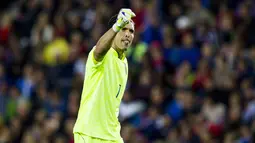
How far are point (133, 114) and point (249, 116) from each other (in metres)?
2.70

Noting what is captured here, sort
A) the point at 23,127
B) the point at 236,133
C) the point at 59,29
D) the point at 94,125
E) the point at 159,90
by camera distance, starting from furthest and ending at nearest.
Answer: the point at 59,29, the point at 23,127, the point at 159,90, the point at 236,133, the point at 94,125

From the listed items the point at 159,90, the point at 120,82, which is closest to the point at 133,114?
the point at 159,90

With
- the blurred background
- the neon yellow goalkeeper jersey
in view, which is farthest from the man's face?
the blurred background

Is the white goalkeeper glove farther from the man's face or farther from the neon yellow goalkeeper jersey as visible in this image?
the neon yellow goalkeeper jersey

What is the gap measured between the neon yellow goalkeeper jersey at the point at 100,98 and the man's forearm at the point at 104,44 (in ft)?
0.39

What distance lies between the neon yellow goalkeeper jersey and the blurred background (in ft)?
18.0

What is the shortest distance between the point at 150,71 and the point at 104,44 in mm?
7778

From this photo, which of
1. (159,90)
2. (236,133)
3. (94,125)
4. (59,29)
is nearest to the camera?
(94,125)

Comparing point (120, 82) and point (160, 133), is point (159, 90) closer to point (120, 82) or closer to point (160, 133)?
point (160, 133)

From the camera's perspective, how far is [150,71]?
59.2 feet

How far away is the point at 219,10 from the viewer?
19234 millimetres

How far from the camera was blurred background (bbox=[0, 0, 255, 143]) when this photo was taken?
16.7m

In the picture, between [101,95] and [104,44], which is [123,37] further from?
[101,95]

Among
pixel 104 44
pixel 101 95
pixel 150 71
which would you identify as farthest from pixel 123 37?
pixel 150 71
